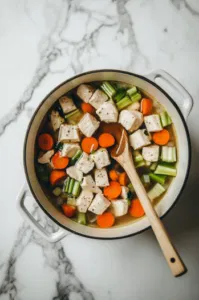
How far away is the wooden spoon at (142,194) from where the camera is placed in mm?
1144

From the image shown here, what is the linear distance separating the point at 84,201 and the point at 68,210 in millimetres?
64

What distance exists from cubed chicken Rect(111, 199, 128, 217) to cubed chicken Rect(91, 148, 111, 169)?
0.13 metres

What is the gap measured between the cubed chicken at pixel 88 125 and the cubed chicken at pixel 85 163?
0.25 feet

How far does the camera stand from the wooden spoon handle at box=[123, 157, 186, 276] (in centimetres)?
113

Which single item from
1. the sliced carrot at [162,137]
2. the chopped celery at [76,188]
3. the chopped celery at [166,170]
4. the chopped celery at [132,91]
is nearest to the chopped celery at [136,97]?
the chopped celery at [132,91]

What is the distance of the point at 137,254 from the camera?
1.51m

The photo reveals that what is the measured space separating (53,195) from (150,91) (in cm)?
48

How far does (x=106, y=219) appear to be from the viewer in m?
1.43

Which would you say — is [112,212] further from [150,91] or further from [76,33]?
[76,33]

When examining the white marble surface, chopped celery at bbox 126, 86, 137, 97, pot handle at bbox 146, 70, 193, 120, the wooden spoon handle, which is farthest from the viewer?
the white marble surface

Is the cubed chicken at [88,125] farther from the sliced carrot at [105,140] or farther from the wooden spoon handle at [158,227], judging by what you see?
the wooden spoon handle at [158,227]

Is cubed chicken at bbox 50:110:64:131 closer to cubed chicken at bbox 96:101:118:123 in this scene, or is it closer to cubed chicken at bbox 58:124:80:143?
cubed chicken at bbox 58:124:80:143

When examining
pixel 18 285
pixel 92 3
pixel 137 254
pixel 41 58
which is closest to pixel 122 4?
pixel 92 3

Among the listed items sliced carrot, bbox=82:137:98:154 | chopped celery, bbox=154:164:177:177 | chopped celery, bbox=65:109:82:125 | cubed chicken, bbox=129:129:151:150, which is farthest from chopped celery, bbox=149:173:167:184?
chopped celery, bbox=65:109:82:125
